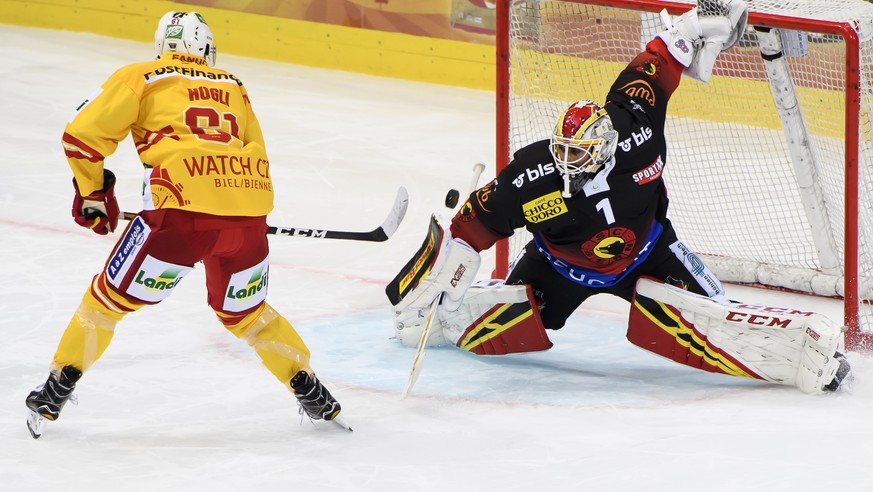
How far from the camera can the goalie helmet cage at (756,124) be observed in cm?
409

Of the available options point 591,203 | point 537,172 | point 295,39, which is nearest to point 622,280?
point 591,203

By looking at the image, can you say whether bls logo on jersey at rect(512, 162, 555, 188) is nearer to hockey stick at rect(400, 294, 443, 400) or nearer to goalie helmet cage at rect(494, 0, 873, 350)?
hockey stick at rect(400, 294, 443, 400)

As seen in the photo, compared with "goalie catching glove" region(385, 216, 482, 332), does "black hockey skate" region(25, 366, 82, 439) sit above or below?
below

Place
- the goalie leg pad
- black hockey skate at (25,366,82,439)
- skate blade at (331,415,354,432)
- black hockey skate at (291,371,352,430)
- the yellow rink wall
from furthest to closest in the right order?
1. the yellow rink wall
2. the goalie leg pad
3. skate blade at (331,415,354,432)
4. black hockey skate at (291,371,352,430)
5. black hockey skate at (25,366,82,439)

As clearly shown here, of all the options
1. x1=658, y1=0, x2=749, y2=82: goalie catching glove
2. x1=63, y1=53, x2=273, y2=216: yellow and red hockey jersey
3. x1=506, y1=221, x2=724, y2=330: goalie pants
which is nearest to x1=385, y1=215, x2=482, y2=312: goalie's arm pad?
x1=506, y1=221, x2=724, y2=330: goalie pants

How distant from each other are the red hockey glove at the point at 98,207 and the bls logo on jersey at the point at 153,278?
175 mm

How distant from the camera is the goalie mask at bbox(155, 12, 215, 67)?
3.38 meters

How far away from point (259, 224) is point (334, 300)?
58.1 inches

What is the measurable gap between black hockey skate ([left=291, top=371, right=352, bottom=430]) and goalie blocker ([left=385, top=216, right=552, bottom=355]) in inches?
22.1

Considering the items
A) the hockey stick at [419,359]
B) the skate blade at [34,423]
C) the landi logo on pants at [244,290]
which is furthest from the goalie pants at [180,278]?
the hockey stick at [419,359]

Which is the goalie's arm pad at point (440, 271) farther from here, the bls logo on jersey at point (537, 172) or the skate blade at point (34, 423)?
the skate blade at point (34, 423)

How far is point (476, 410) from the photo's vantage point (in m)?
3.68

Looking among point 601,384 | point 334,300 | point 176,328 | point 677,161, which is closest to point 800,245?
point 677,161

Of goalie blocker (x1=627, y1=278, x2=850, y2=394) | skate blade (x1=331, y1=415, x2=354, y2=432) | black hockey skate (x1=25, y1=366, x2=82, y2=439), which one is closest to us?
black hockey skate (x1=25, y1=366, x2=82, y2=439)
